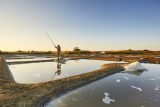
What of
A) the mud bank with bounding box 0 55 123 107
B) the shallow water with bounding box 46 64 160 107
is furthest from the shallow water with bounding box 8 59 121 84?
the shallow water with bounding box 46 64 160 107

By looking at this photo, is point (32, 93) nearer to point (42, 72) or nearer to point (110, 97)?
point (110, 97)

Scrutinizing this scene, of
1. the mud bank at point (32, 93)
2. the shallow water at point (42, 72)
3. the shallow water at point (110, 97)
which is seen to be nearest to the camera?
the mud bank at point (32, 93)

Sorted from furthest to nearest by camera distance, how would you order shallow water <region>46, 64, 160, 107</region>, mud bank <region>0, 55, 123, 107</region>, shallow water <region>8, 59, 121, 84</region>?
shallow water <region>8, 59, 121, 84</region>
shallow water <region>46, 64, 160, 107</region>
mud bank <region>0, 55, 123, 107</region>

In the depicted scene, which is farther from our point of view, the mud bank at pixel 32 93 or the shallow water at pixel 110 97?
the shallow water at pixel 110 97

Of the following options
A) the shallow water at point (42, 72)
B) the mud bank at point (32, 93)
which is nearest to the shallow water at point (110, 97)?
the mud bank at point (32, 93)

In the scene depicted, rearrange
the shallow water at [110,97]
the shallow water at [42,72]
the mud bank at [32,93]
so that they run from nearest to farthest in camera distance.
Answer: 1. the mud bank at [32,93]
2. the shallow water at [110,97]
3. the shallow water at [42,72]

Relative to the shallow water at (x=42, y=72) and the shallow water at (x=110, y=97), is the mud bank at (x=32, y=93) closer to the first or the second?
the shallow water at (x=110, y=97)

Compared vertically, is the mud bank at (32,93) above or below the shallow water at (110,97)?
above

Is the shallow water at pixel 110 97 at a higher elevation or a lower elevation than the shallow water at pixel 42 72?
lower

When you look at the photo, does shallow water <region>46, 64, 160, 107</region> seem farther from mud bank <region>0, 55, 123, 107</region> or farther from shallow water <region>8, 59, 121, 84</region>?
shallow water <region>8, 59, 121, 84</region>

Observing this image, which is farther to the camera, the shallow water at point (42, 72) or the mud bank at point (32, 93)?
the shallow water at point (42, 72)

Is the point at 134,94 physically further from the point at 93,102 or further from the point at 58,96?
the point at 58,96

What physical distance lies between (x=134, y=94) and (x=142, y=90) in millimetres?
1145

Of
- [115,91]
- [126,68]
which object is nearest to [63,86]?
[115,91]
